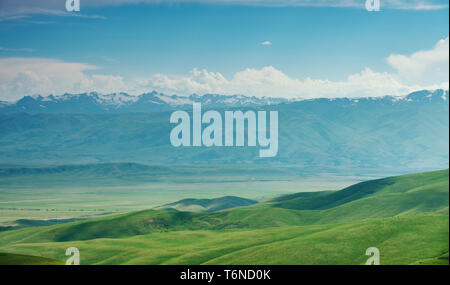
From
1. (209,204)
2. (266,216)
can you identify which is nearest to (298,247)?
(266,216)

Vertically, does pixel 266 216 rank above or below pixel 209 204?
below

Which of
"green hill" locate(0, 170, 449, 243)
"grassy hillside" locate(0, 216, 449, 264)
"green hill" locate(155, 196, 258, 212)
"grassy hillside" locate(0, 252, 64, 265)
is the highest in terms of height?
"green hill" locate(155, 196, 258, 212)

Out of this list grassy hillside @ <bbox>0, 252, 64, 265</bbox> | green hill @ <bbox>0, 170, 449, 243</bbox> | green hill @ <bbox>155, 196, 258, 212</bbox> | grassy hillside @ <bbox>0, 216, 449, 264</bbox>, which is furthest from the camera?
green hill @ <bbox>155, 196, 258, 212</bbox>

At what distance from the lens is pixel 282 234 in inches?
2945

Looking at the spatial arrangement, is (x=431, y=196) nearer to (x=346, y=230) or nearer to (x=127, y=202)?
(x=346, y=230)

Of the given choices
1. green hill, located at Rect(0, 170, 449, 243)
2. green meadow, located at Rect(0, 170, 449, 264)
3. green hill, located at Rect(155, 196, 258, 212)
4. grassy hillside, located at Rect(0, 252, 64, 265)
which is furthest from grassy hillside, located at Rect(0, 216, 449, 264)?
green hill, located at Rect(155, 196, 258, 212)

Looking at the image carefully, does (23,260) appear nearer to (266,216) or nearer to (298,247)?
(298,247)

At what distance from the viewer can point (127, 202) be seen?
19938 centimetres

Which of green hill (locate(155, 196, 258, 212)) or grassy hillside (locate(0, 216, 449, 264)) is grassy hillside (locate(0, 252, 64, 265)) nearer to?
grassy hillside (locate(0, 216, 449, 264))

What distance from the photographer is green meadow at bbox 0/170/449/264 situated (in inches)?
2130

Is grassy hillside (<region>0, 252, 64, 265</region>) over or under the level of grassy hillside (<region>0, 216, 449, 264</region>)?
under

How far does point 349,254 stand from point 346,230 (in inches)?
402
